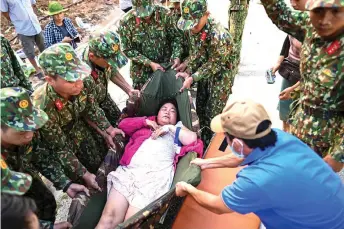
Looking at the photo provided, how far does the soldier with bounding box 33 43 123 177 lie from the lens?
2258 millimetres

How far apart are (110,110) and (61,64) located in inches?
46.0

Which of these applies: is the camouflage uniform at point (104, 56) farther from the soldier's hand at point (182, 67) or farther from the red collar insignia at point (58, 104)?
the soldier's hand at point (182, 67)

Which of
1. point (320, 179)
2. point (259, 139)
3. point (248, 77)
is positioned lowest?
point (248, 77)

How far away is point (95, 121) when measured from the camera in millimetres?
2904

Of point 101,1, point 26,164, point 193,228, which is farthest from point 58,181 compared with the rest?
point 101,1

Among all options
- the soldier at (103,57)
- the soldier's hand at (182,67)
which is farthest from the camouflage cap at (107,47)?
the soldier's hand at (182,67)

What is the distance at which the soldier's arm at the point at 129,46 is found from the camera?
11.7 feet

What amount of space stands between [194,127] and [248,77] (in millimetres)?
2612

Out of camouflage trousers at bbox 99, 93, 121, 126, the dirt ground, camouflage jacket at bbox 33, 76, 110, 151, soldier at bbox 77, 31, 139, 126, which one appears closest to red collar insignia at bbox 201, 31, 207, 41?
soldier at bbox 77, 31, 139, 126

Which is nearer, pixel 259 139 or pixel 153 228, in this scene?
pixel 259 139

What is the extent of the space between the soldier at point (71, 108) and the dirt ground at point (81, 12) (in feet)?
13.8

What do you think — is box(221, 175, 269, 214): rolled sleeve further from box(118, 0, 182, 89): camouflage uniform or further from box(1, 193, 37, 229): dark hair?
box(118, 0, 182, 89): camouflage uniform

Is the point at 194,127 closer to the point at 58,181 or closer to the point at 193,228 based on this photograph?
the point at 193,228

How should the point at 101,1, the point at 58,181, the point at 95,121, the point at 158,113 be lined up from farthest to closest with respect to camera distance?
the point at 101,1, the point at 158,113, the point at 95,121, the point at 58,181
